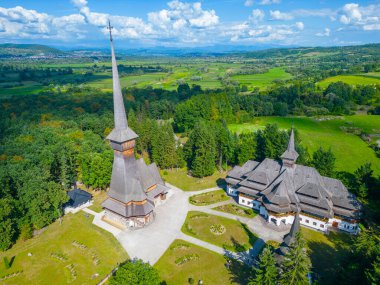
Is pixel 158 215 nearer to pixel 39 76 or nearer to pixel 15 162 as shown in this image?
pixel 15 162

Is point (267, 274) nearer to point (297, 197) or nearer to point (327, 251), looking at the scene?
point (327, 251)

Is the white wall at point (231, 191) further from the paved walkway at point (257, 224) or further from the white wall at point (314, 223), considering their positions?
the white wall at point (314, 223)

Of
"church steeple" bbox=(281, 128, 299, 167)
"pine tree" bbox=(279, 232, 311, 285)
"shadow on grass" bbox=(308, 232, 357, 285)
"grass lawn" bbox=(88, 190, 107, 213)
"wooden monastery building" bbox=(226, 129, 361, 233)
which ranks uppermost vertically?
"church steeple" bbox=(281, 128, 299, 167)

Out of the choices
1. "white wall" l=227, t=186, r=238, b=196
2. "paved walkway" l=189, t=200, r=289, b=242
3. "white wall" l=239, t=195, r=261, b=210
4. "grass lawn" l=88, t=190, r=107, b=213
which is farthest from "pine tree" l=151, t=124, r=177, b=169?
"white wall" l=239, t=195, r=261, b=210

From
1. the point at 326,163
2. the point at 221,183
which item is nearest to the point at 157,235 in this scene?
the point at 221,183

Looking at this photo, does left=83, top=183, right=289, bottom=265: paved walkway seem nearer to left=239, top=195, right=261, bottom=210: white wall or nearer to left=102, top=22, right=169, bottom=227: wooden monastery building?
left=102, top=22, right=169, bottom=227: wooden monastery building

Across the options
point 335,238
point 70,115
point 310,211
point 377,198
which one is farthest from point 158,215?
point 70,115
